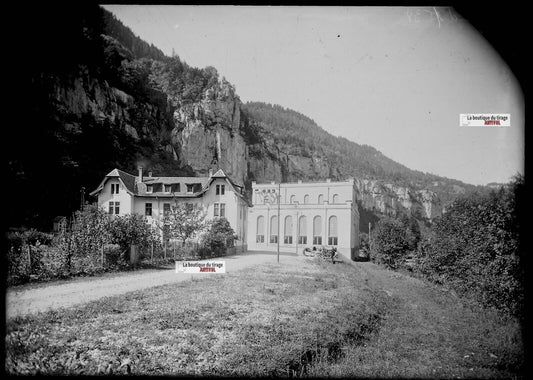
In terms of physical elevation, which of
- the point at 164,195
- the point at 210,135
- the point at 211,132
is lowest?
the point at 164,195

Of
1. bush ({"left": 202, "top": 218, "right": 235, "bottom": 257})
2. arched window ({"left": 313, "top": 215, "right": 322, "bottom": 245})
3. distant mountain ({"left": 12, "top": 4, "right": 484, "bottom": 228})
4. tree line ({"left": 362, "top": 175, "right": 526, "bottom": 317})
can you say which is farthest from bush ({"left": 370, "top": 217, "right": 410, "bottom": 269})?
bush ({"left": 202, "top": 218, "right": 235, "bottom": 257})

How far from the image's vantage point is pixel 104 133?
1630 cm

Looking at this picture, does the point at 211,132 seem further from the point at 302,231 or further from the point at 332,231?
the point at 332,231

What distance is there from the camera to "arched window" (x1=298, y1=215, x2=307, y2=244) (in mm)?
33469

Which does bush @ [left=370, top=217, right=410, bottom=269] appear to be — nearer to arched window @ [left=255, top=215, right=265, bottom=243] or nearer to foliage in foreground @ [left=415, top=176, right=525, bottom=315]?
foliage in foreground @ [left=415, top=176, right=525, bottom=315]

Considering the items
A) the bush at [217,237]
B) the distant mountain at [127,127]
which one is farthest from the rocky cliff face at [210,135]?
the bush at [217,237]

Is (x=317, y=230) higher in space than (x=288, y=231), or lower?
higher

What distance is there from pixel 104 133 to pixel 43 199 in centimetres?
841

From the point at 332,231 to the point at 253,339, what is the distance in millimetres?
28187

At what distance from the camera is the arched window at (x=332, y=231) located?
106 feet

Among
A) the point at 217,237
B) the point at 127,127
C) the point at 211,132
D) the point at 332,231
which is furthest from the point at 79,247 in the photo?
the point at 211,132

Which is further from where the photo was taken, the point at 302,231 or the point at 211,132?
the point at 211,132
